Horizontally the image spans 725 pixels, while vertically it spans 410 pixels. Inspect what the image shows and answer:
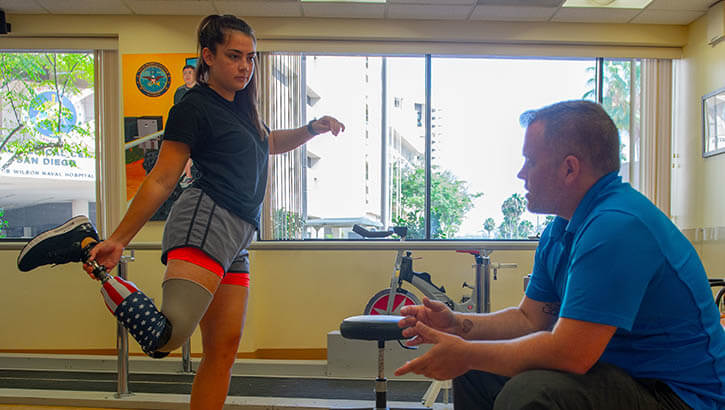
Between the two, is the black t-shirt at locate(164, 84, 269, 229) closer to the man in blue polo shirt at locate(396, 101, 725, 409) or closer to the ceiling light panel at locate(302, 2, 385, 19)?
the man in blue polo shirt at locate(396, 101, 725, 409)

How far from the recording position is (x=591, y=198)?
3.64ft

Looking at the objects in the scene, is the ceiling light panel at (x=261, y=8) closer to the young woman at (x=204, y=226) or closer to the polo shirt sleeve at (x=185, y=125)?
the young woman at (x=204, y=226)

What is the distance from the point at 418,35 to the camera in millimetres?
4168

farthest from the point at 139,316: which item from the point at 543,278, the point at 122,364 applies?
the point at 122,364

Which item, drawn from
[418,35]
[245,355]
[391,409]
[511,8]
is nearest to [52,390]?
[245,355]

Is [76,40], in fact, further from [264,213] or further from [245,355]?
[245,355]

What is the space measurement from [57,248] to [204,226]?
39cm

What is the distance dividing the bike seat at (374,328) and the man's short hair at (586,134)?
0.68 m

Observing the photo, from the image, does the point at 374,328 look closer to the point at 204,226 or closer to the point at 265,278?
the point at 204,226

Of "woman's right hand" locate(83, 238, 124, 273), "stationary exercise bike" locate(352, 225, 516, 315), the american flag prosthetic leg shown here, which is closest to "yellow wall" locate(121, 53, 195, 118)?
"stationary exercise bike" locate(352, 225, 516, 315)

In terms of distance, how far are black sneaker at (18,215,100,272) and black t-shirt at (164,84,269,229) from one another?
1.10 feet

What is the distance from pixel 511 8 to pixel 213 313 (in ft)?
10.5

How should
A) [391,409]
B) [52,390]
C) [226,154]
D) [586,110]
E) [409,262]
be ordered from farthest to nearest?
1. [409,262]
2. [52,390]
3. [391,409]
4. [226,154]
5. [586,110]

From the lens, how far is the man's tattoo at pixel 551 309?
1.33m
